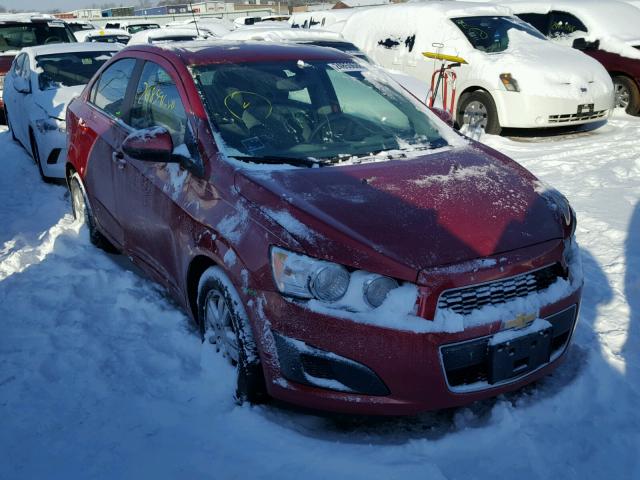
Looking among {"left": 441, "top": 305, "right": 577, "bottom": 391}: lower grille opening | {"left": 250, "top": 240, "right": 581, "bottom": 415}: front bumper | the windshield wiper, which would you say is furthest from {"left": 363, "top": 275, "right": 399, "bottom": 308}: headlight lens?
the windshield wiper

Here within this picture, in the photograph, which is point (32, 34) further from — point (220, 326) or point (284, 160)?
point (220, 326)

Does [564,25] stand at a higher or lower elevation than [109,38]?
higher

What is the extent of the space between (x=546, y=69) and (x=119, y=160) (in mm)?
6355

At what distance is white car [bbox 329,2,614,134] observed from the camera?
26.6 ft

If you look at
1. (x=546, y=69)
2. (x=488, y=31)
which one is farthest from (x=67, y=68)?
(x=546, y=69)

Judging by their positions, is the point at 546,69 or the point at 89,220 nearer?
the point at 89,220

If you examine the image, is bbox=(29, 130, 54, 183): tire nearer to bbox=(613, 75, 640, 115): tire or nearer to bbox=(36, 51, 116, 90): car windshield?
bbox=(36, 51, 116, 90): car windshield

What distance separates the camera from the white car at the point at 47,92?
21.5 ft

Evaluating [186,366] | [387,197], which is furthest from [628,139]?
[186,366]

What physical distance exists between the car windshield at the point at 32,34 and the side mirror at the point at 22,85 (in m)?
4.10

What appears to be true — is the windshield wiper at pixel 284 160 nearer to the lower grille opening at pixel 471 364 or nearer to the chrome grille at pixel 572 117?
the lower grille opening at pixel 471 364

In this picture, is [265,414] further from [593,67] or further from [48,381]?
[593,67]

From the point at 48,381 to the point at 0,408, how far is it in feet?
0.84

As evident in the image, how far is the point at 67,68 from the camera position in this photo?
25.2ft
